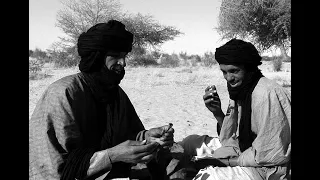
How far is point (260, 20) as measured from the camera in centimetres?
1530

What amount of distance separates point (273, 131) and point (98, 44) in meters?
1.43

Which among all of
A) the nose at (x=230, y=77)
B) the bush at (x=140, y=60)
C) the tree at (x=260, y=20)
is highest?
the tree at (x=260, y=20)

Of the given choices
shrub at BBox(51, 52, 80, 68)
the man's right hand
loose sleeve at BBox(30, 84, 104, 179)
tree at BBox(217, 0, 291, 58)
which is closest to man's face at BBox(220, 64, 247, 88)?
the man's right hand

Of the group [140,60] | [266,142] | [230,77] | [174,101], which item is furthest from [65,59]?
[266,142]

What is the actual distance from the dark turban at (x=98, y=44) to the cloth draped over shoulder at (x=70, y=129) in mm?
100

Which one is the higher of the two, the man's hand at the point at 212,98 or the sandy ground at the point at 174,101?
the man's hand at the point at 212,98

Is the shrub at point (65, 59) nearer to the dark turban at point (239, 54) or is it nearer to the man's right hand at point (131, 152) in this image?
the dark turban at point (239, 54)

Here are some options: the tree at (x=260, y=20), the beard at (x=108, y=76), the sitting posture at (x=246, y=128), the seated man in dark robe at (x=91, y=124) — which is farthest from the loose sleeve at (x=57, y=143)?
the tree at (x=260, y=20)

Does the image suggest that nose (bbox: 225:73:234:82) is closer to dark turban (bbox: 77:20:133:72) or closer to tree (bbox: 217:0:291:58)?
dark turban (bbox: 77:20:133:72)

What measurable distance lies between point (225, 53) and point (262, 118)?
0.63m

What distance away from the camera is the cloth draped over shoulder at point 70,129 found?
2.51 m
